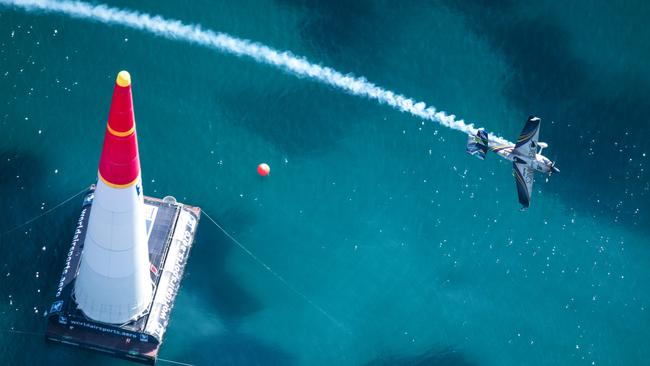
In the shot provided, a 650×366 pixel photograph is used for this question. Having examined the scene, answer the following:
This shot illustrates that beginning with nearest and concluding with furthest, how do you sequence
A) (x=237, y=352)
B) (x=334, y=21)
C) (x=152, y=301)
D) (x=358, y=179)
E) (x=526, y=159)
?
(x=152, y=301)
(x=237, y=352)
(x=526, y=159)
(x=358, y=179)
(x=334, y=21)

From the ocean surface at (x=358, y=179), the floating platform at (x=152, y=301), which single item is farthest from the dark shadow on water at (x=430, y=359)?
the floating platform at (x=152, y=301)

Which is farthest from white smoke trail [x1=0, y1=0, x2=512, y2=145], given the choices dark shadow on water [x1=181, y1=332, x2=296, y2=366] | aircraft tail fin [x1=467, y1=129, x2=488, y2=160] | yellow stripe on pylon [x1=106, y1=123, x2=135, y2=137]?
yellow stripe on pylon [x1=106, y1=123, x2=135, y2=137]

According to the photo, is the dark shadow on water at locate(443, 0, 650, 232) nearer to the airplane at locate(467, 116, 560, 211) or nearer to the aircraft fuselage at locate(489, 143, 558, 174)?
the aircraft fuselage at locate(489, 143, 558, 174)

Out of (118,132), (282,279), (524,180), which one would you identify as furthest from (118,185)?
(524,180)

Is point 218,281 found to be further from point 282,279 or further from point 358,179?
point 358,179

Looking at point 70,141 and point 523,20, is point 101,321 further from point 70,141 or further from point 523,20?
point 523,20

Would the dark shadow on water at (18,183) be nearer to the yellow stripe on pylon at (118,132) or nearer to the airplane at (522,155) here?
the yellow stripe on pylon at (118,132)

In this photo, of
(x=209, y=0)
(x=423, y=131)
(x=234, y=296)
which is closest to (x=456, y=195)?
(x=423, y=131)
